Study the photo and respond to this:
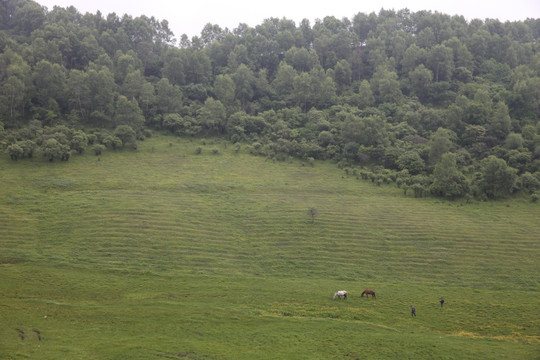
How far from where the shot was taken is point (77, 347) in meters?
32.8

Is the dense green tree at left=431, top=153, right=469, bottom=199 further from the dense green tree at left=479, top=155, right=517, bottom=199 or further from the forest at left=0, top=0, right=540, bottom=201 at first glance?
the dense green tree at left=479, top=155, right=517, bottom=199

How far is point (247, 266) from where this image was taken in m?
56.0

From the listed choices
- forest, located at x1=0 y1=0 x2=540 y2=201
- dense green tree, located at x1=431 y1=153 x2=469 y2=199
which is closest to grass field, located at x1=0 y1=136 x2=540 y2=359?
dense green tree, located at x1=431 y1=153 x2=469 y2=199

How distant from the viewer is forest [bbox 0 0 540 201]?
97875mm

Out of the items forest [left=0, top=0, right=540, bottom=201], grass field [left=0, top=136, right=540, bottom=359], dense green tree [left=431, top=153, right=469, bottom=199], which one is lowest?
grass field [left=0, top=136, right=540, bottom=359]

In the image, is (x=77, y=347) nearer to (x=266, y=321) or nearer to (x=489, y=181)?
(x=266, y=321)

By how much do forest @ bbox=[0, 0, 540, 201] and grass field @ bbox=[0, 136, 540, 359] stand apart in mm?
9792

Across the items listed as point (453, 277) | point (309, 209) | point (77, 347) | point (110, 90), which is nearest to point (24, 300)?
point (77, 347)

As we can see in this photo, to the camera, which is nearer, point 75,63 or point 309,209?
point 309,209

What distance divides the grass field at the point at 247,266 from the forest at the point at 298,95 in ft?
32.1

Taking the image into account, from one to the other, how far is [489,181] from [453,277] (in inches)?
1607

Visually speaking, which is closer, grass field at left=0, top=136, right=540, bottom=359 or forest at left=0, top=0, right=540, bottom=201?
grass field at left=0, top=136, right=540, bottom=359

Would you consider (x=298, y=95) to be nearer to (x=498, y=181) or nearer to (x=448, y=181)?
(x=448, y=181)

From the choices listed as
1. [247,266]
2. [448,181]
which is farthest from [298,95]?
[247,266]
